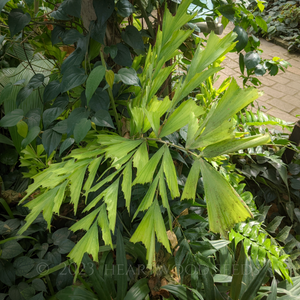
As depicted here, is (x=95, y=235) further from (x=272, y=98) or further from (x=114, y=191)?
(x=272, y=98)

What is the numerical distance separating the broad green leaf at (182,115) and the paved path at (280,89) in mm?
2831

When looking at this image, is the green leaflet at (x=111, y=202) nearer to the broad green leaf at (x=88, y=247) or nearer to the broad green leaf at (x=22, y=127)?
the broad green leaf at (x=88, y=247)

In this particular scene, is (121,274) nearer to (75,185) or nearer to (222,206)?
(75,185)

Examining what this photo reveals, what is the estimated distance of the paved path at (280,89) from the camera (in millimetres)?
3316

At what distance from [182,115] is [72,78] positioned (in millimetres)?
444

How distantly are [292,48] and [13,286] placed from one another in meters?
5.79

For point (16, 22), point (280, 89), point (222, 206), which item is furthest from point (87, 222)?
point (280, 89)

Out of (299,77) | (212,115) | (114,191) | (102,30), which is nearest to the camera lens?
(212,115)

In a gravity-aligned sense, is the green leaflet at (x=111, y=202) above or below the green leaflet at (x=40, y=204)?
above

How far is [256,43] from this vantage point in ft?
4.39

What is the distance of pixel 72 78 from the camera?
805 millimetres

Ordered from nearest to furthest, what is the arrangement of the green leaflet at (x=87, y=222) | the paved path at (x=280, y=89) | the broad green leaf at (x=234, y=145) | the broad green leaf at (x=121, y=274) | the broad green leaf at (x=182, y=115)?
the broad green leaf at (x=234, y=145)
the broad green leaf at (x=182, y=115)
the green leaflet at (x=87, y=222)
the broad green leaf at (x=121, y=274)
the paved path at (x=280, y=89)

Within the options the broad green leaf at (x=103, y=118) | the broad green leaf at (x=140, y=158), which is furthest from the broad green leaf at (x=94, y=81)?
the broad green leaf at (x=140, y=158)

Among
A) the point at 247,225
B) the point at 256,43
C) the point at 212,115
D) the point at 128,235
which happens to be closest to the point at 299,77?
the point at 256,43
